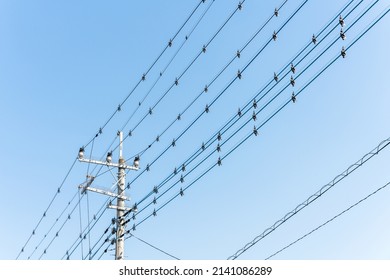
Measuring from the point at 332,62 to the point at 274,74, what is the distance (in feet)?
5.68

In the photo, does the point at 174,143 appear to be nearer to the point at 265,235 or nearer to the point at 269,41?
the point at 265,235

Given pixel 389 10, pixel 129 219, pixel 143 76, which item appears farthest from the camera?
pixel 129 219

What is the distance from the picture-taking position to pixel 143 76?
80.5 ft

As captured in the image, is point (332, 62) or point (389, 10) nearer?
point (389, 10)

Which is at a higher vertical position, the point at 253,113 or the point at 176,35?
the point at 176,35

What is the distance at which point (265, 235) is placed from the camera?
19438mm

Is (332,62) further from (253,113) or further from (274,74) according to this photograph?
(253,113)
